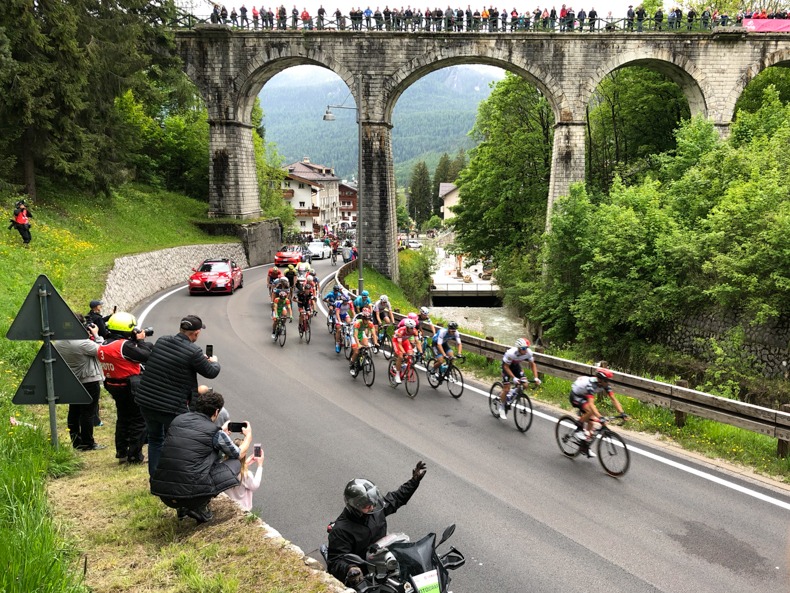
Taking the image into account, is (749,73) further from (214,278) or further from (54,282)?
(54,282)

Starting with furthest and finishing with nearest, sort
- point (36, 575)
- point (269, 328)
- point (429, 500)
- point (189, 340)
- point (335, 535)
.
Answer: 1. point (269, 328)
2. point (429, 500)
3. point (189, 340)
4. point (335, 535)
5. point (36, 575)

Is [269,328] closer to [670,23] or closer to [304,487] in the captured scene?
[304,487]

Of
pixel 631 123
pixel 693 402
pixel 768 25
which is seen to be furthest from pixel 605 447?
pixel 631 123

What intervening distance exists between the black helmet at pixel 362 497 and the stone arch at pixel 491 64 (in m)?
30.0

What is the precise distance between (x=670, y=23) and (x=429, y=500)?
112 ft

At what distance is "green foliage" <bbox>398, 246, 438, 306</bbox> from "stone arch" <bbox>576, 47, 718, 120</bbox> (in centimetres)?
1491

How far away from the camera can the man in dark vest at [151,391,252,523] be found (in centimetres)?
462

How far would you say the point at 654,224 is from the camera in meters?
19.5

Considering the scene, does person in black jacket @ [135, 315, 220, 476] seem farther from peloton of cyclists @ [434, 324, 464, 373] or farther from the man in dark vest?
peloton of cyclists @ [434, 324, 464, 373]

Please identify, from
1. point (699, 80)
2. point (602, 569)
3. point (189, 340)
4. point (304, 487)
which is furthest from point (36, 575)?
point (699, 80)

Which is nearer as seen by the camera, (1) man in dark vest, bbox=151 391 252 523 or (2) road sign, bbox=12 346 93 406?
(1) man in dark vest, bbox=151 391 252 523

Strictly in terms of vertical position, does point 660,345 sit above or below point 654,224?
below

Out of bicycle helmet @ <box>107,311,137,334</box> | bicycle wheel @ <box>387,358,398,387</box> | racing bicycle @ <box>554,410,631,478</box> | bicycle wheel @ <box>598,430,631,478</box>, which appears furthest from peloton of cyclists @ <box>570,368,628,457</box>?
bicycle helmet @ <box>107,311,137,334</box>

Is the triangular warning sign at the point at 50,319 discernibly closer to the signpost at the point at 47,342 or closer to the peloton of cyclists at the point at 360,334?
the signpost at the point at 47,342
